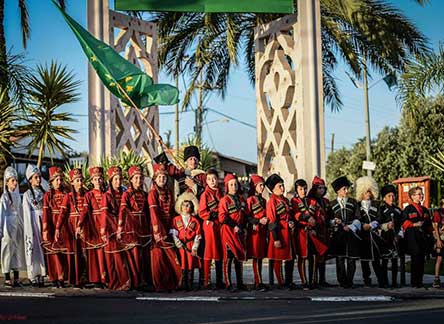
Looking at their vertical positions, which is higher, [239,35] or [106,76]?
[239,35]

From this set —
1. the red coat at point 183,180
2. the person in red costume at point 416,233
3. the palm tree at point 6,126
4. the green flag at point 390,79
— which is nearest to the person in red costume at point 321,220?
the person in red costume at point 416,233

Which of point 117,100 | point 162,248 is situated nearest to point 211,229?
point 162,248

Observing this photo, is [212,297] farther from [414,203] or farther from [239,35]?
[239,35]

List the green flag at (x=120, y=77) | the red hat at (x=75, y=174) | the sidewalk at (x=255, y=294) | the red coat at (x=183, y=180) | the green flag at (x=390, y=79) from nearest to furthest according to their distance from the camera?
the sidewalk at (x=255, y=294) → the red coat at (x=183, y=180) → the red hat at (x=75, y=174) → the green flag at (x=120, y=77) → the green flag at (x=390, y=79)

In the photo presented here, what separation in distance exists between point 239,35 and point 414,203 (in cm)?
1180

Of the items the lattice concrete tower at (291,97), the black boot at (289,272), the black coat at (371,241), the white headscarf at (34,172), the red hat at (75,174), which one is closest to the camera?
the black boot at (289,272)

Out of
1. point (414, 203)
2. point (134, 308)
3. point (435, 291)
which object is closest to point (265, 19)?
point (414, 203)

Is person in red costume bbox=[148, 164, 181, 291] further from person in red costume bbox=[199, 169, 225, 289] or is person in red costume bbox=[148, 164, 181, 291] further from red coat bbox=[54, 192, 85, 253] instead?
red coat bbox=[54, 192, 85, 253]

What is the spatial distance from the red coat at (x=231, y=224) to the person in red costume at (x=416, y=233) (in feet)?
8.12

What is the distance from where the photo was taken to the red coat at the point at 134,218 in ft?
39.0

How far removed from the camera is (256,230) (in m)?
11.9

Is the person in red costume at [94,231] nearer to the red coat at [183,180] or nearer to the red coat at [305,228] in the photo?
the red coat at [183,180]

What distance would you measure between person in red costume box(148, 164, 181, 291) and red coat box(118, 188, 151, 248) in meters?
0.20

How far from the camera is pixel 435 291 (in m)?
11.2
